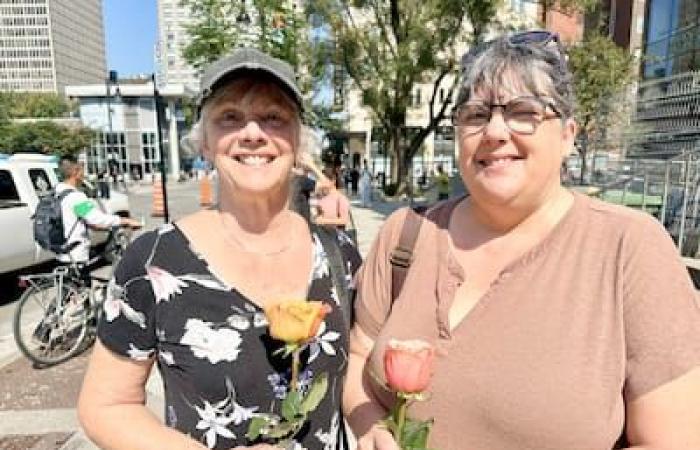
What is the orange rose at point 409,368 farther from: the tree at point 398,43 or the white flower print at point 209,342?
the tree at point 398,43

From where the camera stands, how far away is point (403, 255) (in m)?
1.50

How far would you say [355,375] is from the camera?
1521 mm

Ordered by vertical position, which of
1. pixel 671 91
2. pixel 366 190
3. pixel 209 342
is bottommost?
pixel 366 190

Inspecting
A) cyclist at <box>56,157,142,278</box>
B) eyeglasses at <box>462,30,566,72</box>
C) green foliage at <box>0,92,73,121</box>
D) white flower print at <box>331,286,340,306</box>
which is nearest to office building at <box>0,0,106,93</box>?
green foliage at <box>0,92,73,121</box>

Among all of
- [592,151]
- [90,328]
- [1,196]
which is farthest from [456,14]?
[90,328]

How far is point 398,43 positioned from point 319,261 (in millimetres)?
21364

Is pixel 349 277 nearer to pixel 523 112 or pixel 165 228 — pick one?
pixel 165 228

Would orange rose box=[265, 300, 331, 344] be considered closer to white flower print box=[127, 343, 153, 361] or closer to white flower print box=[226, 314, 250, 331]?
white flower print box=[226, 314, 250, 331]

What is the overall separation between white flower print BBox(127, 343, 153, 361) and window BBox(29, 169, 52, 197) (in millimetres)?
8243

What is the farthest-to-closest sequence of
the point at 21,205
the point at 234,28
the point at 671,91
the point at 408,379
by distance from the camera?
the point at 234,28 < the point at 671,91 < the point at 21,205 < the point at 408,379

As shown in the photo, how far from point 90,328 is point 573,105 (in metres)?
5.55

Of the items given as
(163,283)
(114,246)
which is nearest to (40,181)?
(114,246)

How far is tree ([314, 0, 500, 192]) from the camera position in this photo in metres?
20.2

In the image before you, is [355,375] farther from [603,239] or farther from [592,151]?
[592,151]
